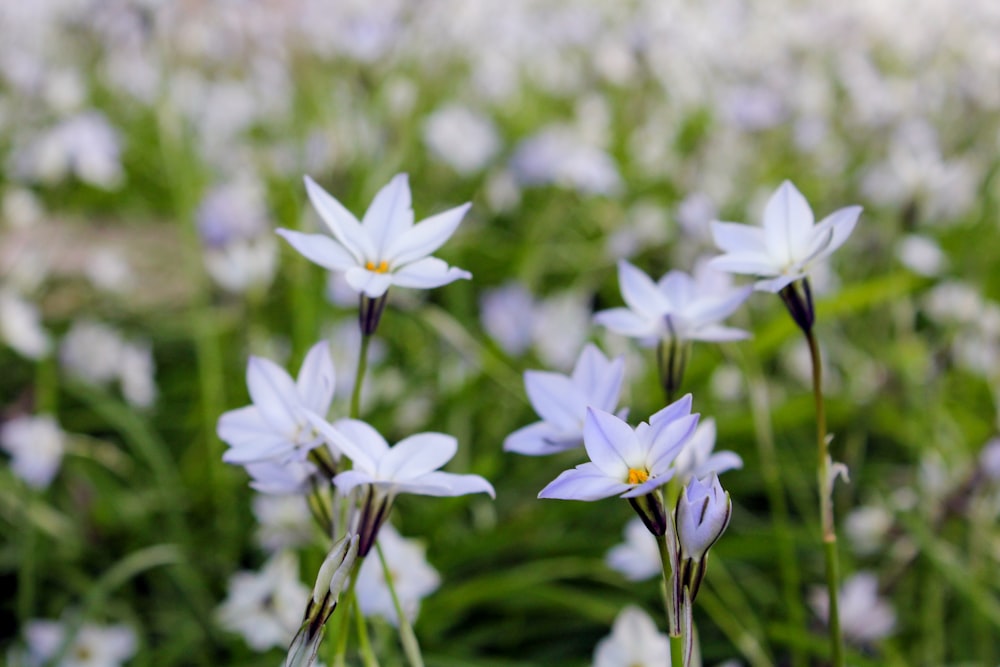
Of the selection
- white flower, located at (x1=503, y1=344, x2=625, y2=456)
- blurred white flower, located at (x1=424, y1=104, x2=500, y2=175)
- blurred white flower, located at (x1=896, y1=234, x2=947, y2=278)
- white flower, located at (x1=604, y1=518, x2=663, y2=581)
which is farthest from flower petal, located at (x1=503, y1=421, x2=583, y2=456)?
blurred white flower, located at (x1=424, y1=104, x2=500, y2=175)

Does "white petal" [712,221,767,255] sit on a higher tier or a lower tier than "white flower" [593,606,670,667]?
higher

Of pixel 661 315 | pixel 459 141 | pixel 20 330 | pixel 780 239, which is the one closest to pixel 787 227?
pixel 780 239

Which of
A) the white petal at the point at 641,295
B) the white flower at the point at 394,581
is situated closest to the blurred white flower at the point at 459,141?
the white flower at the point at 394,581

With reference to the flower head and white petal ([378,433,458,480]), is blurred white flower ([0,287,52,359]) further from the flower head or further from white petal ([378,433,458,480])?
the flower head

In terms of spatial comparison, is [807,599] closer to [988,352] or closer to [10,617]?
[988,352]

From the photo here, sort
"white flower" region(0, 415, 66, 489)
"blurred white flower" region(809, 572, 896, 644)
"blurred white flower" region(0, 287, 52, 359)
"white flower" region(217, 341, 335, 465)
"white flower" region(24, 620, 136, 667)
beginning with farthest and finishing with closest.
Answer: "blurred white flower" region(0, 287, 52, 359) → "white flower" region(0, 415, 66, 489) → "white flower" region(24, 620, 136, 667) → "blurred white flower" region(809, 572, 896, 644) → "white flower" region(217, 341, 335, 465)

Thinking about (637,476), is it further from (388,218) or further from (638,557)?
(638,557)
